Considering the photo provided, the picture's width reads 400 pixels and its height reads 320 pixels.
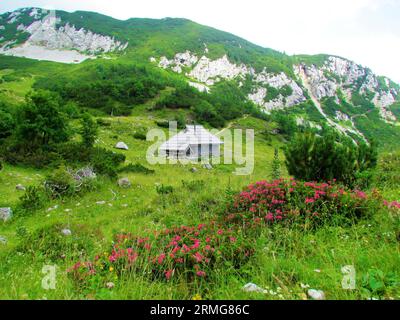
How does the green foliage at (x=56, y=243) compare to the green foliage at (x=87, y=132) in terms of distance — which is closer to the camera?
the green foliage at (x=56, y=243)

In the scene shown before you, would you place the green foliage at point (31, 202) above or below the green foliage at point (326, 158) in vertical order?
below

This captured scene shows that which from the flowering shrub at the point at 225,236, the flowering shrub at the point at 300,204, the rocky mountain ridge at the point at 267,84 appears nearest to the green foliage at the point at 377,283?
the flowering shrub at the point at 225,236

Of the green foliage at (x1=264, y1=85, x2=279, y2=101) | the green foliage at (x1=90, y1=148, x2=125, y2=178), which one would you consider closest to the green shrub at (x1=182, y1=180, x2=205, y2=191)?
the green foliage at (x1=90, y1=148, x2=125, y2=178)

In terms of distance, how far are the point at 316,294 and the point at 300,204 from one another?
11.1ft

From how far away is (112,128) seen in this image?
38.2 m

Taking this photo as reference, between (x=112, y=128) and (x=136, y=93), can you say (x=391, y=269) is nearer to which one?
(x=112, y=128)

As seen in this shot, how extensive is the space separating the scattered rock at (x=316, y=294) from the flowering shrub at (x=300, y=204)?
8.32ft

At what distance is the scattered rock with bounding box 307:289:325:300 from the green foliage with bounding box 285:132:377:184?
8237mm

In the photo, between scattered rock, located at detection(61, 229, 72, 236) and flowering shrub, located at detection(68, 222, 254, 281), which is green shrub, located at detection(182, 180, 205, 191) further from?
flowering shrub, located at detection(68, 222, 254, 281)

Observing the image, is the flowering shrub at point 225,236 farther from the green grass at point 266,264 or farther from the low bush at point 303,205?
the green grass at point 266,264

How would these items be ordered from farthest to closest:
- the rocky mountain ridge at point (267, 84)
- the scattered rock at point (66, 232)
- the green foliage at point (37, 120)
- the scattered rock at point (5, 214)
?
the rocky mountain ridge at point (267, 84), the green foliage at point (37, 120), the scattered rock at point (5, 214), the scattered rock at point (66, 232)

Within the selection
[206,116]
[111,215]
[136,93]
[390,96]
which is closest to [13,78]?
[136,93]

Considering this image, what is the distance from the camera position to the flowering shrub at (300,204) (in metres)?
5.71

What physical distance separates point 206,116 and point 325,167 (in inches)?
2044
